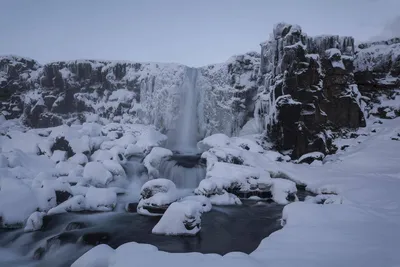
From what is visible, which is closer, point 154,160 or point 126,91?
point 154,160

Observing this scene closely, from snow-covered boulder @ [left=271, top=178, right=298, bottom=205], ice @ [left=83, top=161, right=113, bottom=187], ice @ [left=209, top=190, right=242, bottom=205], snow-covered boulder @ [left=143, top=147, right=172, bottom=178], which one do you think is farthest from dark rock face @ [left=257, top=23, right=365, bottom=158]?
ice @ [left=83, top=161, right=113, bottom=187]

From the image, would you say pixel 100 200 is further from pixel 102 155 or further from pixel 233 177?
pixel 102 155

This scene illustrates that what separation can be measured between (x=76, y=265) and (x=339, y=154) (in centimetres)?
2315

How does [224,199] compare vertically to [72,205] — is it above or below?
below

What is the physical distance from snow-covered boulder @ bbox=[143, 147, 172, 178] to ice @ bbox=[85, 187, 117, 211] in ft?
18.9

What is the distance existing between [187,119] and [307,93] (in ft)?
50.6

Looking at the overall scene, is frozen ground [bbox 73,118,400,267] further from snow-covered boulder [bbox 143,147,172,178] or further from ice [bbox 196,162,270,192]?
snow-covered boulder [bbox 143,147,172,178]

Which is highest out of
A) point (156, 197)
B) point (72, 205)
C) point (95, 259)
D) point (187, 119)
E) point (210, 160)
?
point (187, 119)

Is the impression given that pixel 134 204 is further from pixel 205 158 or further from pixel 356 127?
pixel 356 127

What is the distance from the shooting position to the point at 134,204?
14.7 metres

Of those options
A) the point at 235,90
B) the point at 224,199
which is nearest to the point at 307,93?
the point at 235,90

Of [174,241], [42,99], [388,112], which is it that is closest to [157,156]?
[174,241]

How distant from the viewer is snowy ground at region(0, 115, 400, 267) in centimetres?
605

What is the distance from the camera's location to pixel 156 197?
44.6 ft
